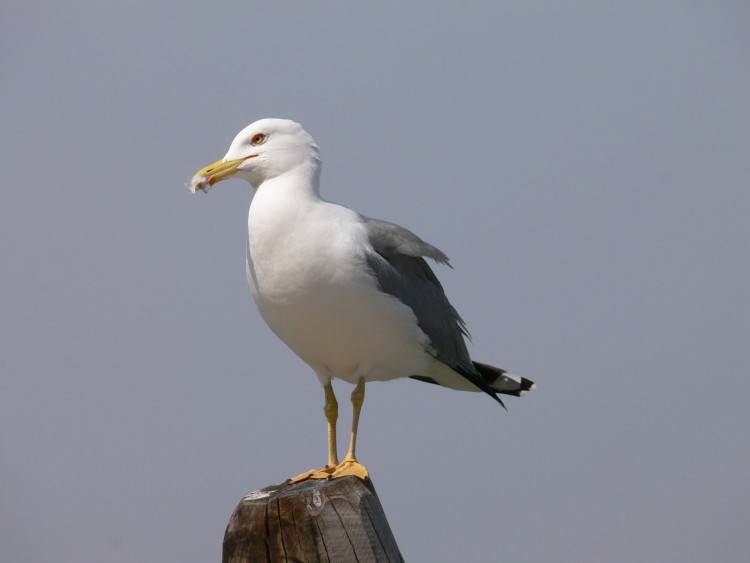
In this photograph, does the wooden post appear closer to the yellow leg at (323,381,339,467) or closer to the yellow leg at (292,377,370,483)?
the yellow leg at (292,377,370,483)

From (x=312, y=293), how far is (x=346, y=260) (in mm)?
357

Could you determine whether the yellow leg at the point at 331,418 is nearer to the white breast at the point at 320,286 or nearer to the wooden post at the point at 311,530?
the white breast at the point at 320,286

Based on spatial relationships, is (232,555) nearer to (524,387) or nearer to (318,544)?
(318,544)

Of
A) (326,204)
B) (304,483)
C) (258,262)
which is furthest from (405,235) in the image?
(304,483)

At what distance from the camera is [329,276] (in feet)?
25.1

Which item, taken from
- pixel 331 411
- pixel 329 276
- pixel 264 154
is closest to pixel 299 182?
pixel 264 154

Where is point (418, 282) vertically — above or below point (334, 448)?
above

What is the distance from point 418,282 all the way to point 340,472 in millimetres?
1855

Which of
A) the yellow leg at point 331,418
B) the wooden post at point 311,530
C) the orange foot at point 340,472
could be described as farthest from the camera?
the yellow leg at point 331,418

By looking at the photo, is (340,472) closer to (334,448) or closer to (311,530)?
(334,448)

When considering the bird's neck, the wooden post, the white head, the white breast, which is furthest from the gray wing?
the wooden post

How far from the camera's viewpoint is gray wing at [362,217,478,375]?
26.9 ft

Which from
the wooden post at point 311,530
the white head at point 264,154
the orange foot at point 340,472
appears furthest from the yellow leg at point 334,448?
the white head at point 264,154

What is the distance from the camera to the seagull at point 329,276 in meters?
7.69
